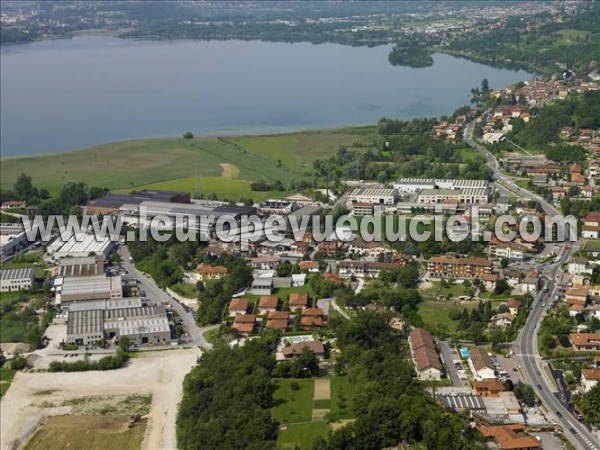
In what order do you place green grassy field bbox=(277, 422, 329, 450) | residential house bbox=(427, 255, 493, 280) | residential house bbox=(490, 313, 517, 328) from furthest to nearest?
1. residential house bbox=(427, 255, 493, 280)
2. residential house bbox=(490, 313, 517, 328)
3. green grassy field bbox=(277, 422, 329, 450)

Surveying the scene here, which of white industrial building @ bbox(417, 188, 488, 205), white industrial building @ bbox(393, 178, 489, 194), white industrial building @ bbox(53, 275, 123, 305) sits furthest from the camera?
white industrial building @ bbox(393, 178, 489, 194)

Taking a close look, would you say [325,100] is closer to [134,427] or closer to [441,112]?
[441,112]

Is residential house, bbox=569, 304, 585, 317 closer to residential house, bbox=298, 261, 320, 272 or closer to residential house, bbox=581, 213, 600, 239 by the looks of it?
residential house, bbox=581, 213, 600, 239

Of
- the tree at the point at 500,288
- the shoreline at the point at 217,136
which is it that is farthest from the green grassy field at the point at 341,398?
the shoreline at the point at 217,136

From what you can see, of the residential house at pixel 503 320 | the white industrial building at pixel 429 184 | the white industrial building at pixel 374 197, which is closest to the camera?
the residential house at pixel 503 320

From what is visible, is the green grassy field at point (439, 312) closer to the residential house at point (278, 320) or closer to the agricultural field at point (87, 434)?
the residential house at point (278, 320)

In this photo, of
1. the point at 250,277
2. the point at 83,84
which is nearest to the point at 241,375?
the point at 250,277

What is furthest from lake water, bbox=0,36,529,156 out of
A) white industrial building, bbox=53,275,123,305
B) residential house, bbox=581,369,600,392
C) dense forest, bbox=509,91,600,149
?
residential house, bbox=581,369,600,392
